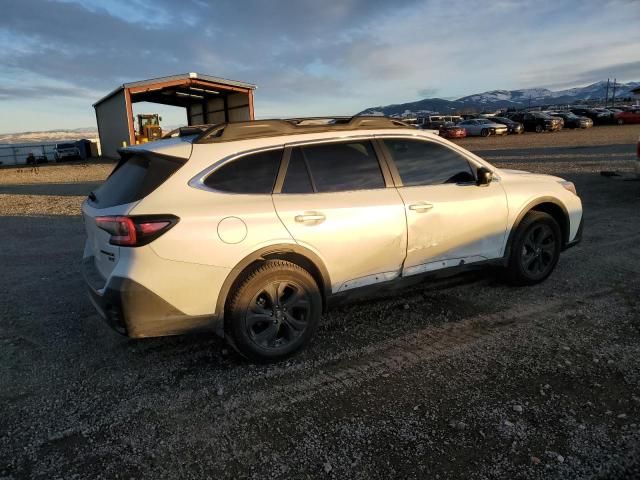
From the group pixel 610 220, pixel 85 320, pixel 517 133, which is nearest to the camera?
pixel 85 320

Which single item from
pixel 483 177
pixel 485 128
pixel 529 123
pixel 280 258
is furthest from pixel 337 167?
pixel 529 123

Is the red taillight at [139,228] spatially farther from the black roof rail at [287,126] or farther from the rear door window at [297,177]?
the rear door window at [297,177]

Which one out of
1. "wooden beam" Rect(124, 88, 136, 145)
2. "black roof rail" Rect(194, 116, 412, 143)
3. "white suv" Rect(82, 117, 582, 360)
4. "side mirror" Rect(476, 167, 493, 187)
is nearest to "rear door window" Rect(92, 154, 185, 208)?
"white suv" Rect(82, 117, 582, 360)

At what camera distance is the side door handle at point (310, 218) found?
3.47 m

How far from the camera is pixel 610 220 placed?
306 inches

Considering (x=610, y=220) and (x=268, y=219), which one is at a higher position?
(x=268, y=219)

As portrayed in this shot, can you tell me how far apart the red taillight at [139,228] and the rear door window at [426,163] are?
2021 millimetres

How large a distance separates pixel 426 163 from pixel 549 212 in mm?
1786

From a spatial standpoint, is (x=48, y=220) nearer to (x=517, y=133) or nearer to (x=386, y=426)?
(x=386, y=426)

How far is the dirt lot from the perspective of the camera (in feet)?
8.34

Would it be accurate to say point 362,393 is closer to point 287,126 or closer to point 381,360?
point 381,360

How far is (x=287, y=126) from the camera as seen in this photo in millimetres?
3773

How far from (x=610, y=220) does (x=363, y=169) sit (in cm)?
590

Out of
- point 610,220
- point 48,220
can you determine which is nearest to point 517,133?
point 610,220
